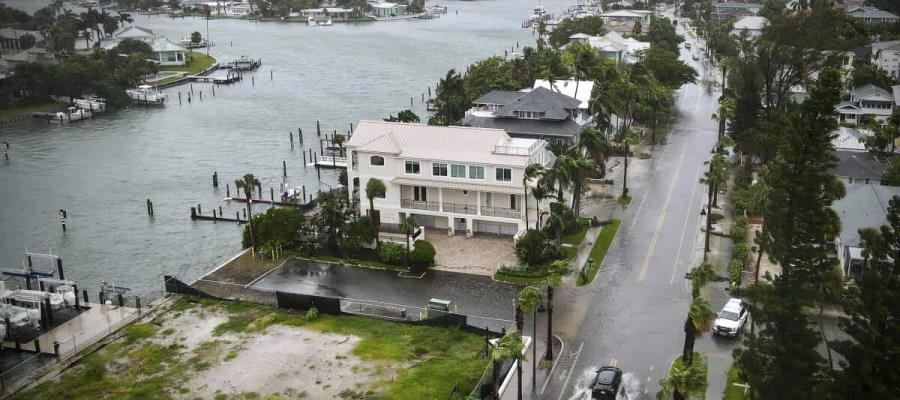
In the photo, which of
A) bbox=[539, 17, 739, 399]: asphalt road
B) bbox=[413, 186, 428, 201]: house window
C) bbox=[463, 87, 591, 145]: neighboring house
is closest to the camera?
bbox=[539, 17, 739, 399]: asphalt road

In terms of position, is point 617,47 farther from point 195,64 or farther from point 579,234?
point 195,64

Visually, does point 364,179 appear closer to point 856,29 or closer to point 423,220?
point 423,220

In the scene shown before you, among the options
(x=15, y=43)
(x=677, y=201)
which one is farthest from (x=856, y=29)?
(x=15, y=43)

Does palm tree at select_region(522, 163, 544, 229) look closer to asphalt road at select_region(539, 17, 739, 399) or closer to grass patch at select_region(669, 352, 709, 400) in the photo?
asphalt road at select_region(539, 17, 739, 399)

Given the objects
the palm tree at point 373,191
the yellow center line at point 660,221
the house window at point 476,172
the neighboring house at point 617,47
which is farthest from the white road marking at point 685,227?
the neighboring house at point 617,47

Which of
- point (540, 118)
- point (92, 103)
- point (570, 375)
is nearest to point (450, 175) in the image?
point (540, 118)

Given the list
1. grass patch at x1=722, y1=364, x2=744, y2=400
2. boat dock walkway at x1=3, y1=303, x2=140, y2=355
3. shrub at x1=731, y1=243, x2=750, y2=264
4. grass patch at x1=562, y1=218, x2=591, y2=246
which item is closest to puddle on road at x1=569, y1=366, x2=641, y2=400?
grass patch at x1=722, y1=364, x2=744, y2=400
